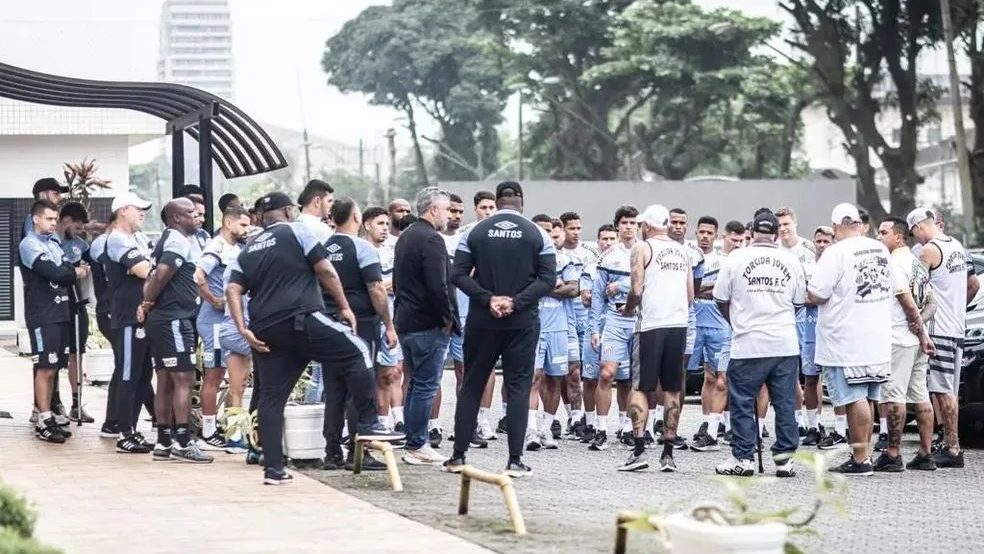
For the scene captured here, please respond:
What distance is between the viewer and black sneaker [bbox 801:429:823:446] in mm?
15445

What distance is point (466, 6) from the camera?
78.0 meters

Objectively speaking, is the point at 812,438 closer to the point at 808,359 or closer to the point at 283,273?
the point at 808,359

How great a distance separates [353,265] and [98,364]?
27.4 feet

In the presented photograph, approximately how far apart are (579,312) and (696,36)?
53.2 metres

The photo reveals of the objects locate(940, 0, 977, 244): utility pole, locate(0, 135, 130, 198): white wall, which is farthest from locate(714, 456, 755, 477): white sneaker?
locate(940, 0, 977, 244): utility pole

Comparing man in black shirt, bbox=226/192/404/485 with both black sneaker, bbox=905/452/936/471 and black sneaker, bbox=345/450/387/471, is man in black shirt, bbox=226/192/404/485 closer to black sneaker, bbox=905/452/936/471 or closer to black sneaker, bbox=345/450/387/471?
black sneaker, bbox=345/450/387/471

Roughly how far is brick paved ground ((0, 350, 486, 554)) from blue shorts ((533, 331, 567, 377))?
2988mm

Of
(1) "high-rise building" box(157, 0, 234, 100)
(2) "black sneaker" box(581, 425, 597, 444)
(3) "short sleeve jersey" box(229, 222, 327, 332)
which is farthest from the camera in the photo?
(1) "high-rise building" box(157, 0, 234, 100)

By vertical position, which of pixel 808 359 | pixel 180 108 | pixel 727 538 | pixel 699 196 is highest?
pixel 699 196

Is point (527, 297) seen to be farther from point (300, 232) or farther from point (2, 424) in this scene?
point (2, 424)

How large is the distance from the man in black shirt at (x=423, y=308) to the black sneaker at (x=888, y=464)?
3323 mm

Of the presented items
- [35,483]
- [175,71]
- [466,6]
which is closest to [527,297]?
[35,483]

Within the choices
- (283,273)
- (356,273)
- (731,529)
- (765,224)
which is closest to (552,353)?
(356,273)

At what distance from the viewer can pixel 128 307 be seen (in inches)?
538
